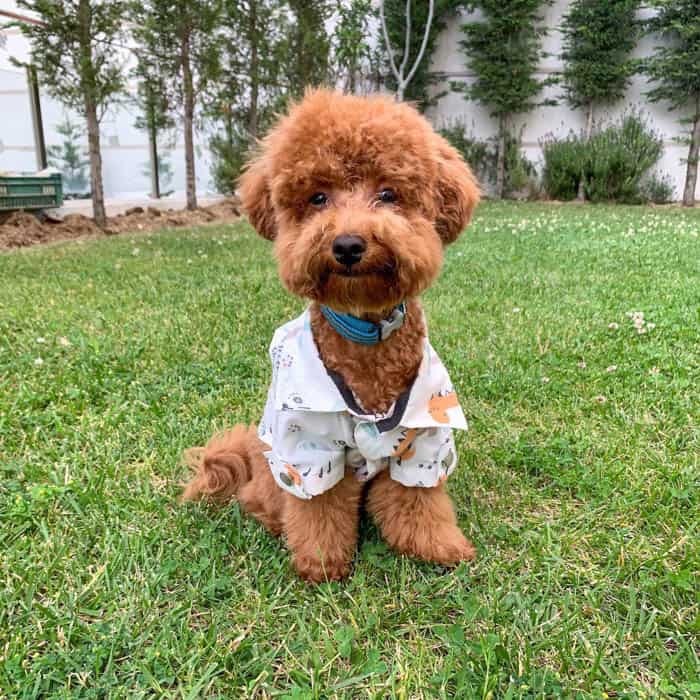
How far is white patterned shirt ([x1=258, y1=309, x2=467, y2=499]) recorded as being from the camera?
179cm

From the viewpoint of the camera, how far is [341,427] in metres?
1.82

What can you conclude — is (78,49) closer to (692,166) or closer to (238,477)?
(238,477)

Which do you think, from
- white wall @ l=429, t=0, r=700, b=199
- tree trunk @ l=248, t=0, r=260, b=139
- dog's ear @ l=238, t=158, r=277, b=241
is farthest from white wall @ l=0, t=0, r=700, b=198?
dog's ear @ l=238, t=158, r=277, b=241

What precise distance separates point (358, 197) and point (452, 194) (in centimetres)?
32

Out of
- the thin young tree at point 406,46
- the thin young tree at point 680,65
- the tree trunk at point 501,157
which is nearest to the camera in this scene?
the thin young tree at point 406,46

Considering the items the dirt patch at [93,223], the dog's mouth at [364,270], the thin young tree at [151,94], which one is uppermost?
the thin young tree at [151,94]

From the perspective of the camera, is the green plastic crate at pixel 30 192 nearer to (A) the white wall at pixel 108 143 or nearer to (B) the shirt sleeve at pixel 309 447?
(A) the white wall at pixel 108 143

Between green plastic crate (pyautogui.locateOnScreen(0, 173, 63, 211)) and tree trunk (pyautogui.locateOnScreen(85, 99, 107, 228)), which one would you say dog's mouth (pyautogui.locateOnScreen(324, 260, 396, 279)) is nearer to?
tree trunk (pyautogui.locateOnScreen(85, 99, 107, 228))

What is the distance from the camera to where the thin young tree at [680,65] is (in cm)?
1198

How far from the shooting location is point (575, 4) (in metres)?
13.2

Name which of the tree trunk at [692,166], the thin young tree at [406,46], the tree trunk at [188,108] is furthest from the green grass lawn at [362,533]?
the tree trunk at [692,166]

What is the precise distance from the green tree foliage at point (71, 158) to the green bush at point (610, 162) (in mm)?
9799

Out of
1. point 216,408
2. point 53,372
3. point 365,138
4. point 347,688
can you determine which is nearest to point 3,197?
point 53,372

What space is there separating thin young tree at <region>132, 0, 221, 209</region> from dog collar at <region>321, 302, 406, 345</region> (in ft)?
26.7
